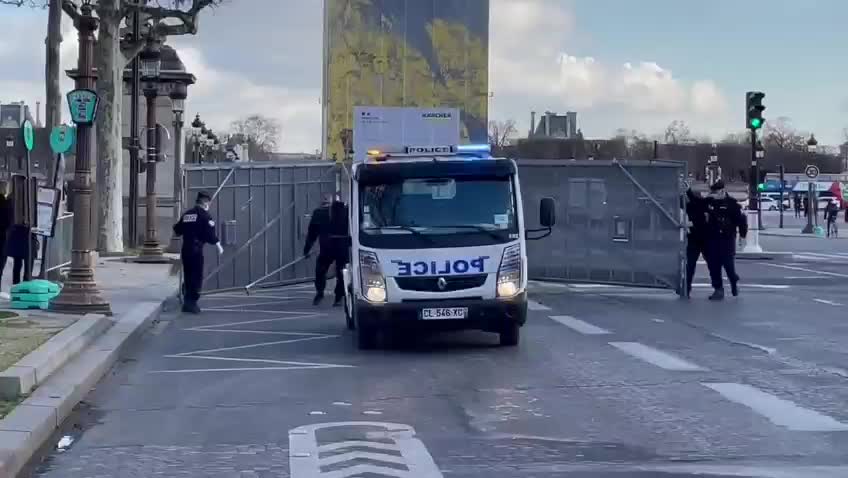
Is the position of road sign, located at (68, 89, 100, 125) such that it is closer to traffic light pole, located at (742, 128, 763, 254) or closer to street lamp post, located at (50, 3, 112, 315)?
street lamp post, located at (50, 3, 112, 315)

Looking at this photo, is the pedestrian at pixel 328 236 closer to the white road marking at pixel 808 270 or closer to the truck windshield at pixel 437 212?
the truck windshield at pixel 437 212

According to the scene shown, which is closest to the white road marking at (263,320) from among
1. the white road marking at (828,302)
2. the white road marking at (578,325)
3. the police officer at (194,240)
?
the police officer at (194,240)

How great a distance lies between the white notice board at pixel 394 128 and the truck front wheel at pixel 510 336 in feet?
30.7

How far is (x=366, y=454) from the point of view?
28.6 feet

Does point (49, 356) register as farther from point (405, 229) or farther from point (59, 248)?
point (59, 248)

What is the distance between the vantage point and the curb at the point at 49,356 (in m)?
10.4

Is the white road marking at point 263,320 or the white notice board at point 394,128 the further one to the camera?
the white notice board at point 394,128

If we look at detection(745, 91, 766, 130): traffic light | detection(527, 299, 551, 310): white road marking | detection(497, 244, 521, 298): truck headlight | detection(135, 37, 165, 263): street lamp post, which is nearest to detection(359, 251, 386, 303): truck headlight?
detection(497, 244, 521, 298): truck headlight

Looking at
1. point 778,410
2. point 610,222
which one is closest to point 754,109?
point 610,222

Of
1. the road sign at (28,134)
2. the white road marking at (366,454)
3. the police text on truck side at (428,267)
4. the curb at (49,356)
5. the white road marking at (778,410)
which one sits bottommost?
the white road marking at (366,454)

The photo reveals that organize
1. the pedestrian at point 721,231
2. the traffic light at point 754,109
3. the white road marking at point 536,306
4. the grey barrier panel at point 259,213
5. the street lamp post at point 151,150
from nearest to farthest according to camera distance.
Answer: the white road marking at point 536,306 → the pedestrian at point 721,231 → the grey barrier panel at point 259,213 → the street lamp post at point 151,150 → the traffic light at point 754,109

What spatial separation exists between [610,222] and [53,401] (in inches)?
614

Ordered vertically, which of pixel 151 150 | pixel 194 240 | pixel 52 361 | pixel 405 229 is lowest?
pixel 52 361

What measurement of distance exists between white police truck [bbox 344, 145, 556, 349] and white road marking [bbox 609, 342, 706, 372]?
1363 millimetres
